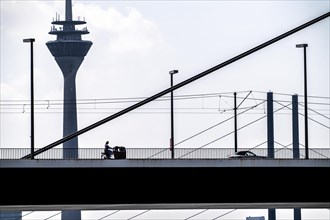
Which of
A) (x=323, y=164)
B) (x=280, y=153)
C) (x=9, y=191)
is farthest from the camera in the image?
(x=280, y=153)

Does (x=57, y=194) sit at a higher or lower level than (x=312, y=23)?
lower

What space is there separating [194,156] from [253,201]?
23.4 ft

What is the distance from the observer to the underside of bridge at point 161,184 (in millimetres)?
77312

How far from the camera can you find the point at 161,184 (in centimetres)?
7894

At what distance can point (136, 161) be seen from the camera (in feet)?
261

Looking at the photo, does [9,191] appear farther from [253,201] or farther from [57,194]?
[253,201]

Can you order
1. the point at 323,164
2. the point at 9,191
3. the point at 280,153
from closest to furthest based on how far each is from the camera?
the point at 9,191
the point at 323,164
the point at 280,153

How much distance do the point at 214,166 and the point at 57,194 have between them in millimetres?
8918

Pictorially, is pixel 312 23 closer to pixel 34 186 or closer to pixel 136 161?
pixel 136 161

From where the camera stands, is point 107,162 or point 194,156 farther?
point 194,156

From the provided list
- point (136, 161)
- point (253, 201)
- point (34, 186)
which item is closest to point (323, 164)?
point (253, 201)

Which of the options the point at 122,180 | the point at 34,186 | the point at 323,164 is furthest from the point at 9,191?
the point at 323,164

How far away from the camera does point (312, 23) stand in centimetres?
8231

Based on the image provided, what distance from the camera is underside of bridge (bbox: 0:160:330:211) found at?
77312 millimetres
